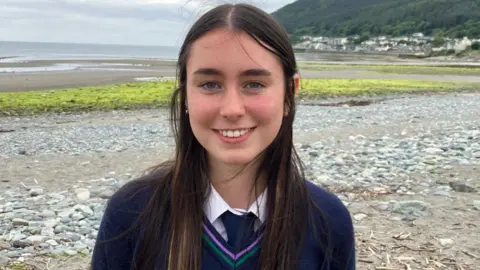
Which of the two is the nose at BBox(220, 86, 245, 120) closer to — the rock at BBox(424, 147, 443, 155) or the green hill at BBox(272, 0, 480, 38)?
the rock at BBox(424, 147, 443, 155)

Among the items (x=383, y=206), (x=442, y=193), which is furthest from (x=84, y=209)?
(x=442, y=193)

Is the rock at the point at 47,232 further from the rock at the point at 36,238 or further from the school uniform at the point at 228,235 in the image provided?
the school uniform at the point at 228,235

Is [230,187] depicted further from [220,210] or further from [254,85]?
[254,85]

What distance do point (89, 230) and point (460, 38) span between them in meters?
140

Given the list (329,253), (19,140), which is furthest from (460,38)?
(329,253)

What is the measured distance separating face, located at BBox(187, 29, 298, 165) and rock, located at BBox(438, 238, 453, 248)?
4033mm

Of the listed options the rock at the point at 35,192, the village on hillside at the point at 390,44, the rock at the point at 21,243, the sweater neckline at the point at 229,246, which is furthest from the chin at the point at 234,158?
the village on hillside at the point at 390,44

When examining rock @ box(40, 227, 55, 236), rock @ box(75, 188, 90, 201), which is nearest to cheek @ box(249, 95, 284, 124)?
rock @ box(40, 227, 55, 236)

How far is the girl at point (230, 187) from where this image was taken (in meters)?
2.04

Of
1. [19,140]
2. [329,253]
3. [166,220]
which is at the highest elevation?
[166,220]

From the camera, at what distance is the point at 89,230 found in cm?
618

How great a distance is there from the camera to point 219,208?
2146mm

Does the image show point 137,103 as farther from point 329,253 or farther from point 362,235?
point 329,253

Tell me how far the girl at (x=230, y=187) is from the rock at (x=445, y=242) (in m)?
3.52
